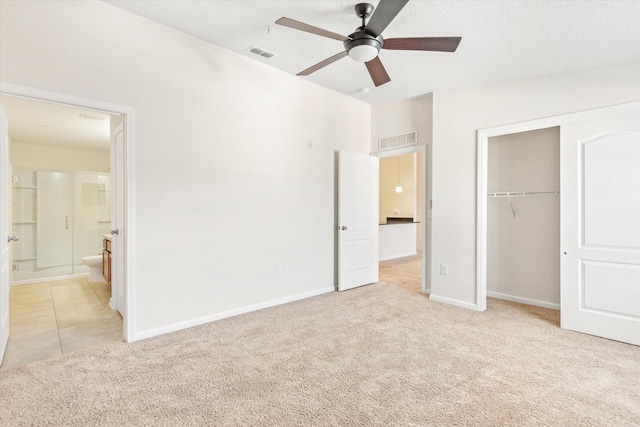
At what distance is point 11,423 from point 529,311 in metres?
4.74

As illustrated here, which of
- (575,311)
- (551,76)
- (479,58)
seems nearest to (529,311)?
(575,311)

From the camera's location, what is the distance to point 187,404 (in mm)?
2025

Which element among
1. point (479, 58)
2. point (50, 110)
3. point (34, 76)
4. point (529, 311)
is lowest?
point (529, 311)

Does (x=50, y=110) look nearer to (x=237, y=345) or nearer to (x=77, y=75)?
(x=77, y=75)

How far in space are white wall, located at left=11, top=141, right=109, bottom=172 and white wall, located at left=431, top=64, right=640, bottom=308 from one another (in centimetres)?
660

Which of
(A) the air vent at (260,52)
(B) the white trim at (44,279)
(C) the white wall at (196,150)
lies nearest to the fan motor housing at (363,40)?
(A) the air vent at (260,52)

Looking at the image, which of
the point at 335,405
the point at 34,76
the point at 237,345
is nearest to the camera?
the point at 335,405

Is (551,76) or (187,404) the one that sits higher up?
(551,76)

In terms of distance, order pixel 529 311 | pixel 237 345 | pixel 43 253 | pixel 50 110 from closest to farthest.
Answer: pixel 237 345
pixel 529 311
pixel 50 110
pixel 43 253

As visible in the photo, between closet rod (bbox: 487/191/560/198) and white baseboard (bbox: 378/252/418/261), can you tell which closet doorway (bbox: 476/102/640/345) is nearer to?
closet rod (bbox: 487/191/560/198)

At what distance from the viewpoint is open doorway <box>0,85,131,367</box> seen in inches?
127

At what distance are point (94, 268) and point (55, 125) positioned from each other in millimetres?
2395

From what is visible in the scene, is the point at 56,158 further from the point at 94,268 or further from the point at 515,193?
the point at 515,193

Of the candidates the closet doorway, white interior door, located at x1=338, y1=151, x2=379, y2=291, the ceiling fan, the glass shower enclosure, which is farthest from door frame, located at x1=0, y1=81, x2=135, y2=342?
the closet doorway
